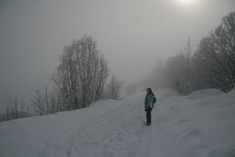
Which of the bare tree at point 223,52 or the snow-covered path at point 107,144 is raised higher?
the bare tree at point 223,52

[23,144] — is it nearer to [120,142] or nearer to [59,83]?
[120,142]

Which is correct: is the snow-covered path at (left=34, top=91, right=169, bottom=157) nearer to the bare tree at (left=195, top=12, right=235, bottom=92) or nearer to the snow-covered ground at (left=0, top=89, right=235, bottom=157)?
the snow-covered ground at (left=0, top=89, right=235, bottom=157)

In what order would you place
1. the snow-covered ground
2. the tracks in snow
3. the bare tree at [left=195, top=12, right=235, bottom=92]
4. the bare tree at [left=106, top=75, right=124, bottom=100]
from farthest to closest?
the bare tree at [left=106, top=75, right=124, bottom=100], the bare tree at [left=195, top=12, right=235, bottom=92], the tracks in snow, the snow-covered ground

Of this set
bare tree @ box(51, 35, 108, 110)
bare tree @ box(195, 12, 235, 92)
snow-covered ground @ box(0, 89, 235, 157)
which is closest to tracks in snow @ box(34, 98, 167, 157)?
snow-covered ground @ box(0, 89, 235, 157)

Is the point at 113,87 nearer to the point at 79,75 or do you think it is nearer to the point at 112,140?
the point at 79,75

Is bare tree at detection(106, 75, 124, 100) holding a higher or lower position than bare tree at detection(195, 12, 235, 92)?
lower

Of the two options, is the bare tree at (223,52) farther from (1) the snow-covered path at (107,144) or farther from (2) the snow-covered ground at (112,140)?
(1) the snow-covered path at (107,144)

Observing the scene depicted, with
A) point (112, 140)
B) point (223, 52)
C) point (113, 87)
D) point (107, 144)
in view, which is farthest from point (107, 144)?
point (113, 87)

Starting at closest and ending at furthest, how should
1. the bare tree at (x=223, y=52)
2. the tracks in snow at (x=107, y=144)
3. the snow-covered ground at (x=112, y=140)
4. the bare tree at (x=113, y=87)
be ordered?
the snow-covered ground at (x=112, y=140) → the tracks in snow at (x=107, y=144) → the bare tree at (x=223, y=52) → the bare tree at (x=113, y=87)

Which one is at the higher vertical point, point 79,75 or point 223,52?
point 223,52

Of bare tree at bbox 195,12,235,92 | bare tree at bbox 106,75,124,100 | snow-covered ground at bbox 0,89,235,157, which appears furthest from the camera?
bare tree at bbox 106,75,124,100

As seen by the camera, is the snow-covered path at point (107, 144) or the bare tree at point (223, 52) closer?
the snow-covered path at point (107, 144)

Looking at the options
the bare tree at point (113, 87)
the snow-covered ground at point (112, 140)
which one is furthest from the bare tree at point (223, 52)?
the bare tree at point (113, 87)

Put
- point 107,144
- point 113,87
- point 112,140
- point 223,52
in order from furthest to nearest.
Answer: point 113,87, point 223,52, point 112,140, point 107,144
